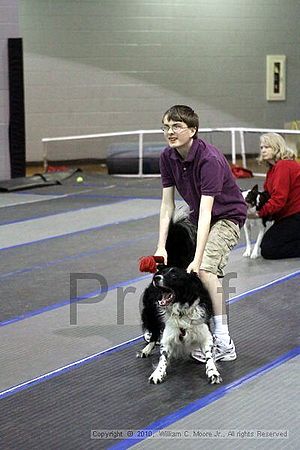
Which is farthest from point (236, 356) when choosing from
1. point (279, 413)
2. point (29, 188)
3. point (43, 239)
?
point (29, 188)

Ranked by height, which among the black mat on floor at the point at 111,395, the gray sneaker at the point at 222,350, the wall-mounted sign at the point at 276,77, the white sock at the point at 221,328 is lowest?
the black mat on floor at the point at 111,395

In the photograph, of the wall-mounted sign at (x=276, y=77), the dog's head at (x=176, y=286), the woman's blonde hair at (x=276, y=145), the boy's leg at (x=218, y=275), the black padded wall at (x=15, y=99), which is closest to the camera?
the dog's head at (x=176, y=286)

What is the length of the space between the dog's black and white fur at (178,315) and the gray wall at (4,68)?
907cm

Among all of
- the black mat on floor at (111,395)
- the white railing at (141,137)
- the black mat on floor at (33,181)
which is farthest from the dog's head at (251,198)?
the black mat on floor at (33,181)

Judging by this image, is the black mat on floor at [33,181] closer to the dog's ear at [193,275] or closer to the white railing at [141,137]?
the white railing at [141,137]

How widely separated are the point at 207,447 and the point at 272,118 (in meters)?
14.6

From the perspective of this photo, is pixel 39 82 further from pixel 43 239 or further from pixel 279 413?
pixel 279 413

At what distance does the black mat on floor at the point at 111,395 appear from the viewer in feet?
11.8

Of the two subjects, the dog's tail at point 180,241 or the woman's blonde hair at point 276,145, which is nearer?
the dog's tail at point 180,241

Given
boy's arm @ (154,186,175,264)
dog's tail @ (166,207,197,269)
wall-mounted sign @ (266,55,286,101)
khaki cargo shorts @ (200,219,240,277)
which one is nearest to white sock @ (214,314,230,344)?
khaki cargo shorts @ (200,219,240,277)

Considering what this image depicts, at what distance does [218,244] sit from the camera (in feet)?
14.8

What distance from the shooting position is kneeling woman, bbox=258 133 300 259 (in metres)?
6.99
